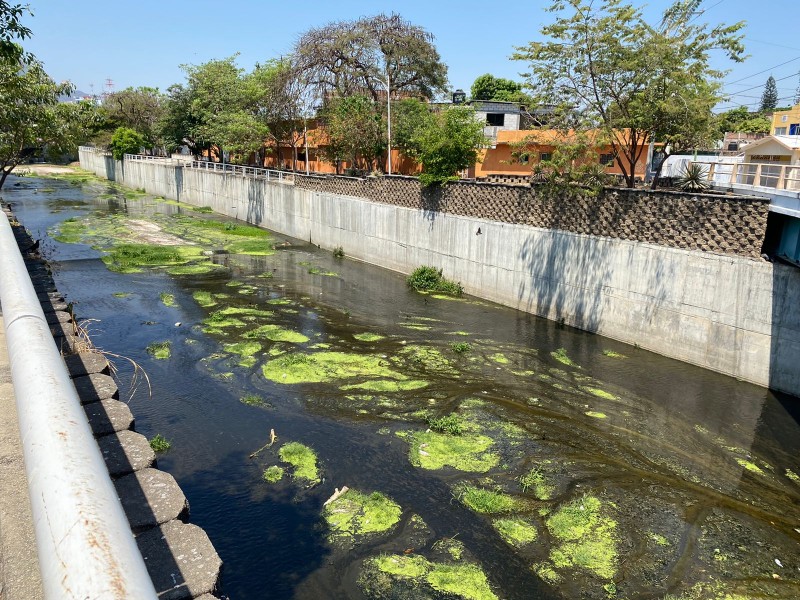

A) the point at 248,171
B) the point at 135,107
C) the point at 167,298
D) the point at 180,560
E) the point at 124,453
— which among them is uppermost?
the point at 135,107

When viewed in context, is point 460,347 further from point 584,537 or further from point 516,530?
point 584,537

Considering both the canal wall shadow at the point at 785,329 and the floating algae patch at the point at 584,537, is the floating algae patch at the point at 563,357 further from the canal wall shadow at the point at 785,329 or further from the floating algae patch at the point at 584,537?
the floating algae patch at the point at 584,537

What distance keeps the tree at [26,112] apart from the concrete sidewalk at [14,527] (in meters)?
15.5

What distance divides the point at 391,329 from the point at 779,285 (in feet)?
35.6

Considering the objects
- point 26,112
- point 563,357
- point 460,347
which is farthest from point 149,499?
point 26,112

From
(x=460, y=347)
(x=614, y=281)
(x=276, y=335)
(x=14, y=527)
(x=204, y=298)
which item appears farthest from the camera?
(x=204, y=298)

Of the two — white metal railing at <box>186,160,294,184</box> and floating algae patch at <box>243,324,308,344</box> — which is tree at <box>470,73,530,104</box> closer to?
white metal railing at <box>186,160,294,184</box>

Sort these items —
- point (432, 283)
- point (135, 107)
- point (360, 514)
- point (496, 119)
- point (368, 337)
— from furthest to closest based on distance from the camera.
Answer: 1. point (135, 107)
2. point (496, 119)
3. point (432, 283)
4. point (368, 337)
5. point (360, 514)

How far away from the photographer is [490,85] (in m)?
73.7

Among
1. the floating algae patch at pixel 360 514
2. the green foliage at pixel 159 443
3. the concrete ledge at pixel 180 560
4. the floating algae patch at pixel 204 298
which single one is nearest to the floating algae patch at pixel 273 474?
the floating algae patch at pixel 360 514

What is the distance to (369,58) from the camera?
118ft

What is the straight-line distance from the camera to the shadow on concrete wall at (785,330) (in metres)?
14.3

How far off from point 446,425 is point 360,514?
351 centimetres

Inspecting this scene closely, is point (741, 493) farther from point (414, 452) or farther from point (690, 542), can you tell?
point (414, 452)
